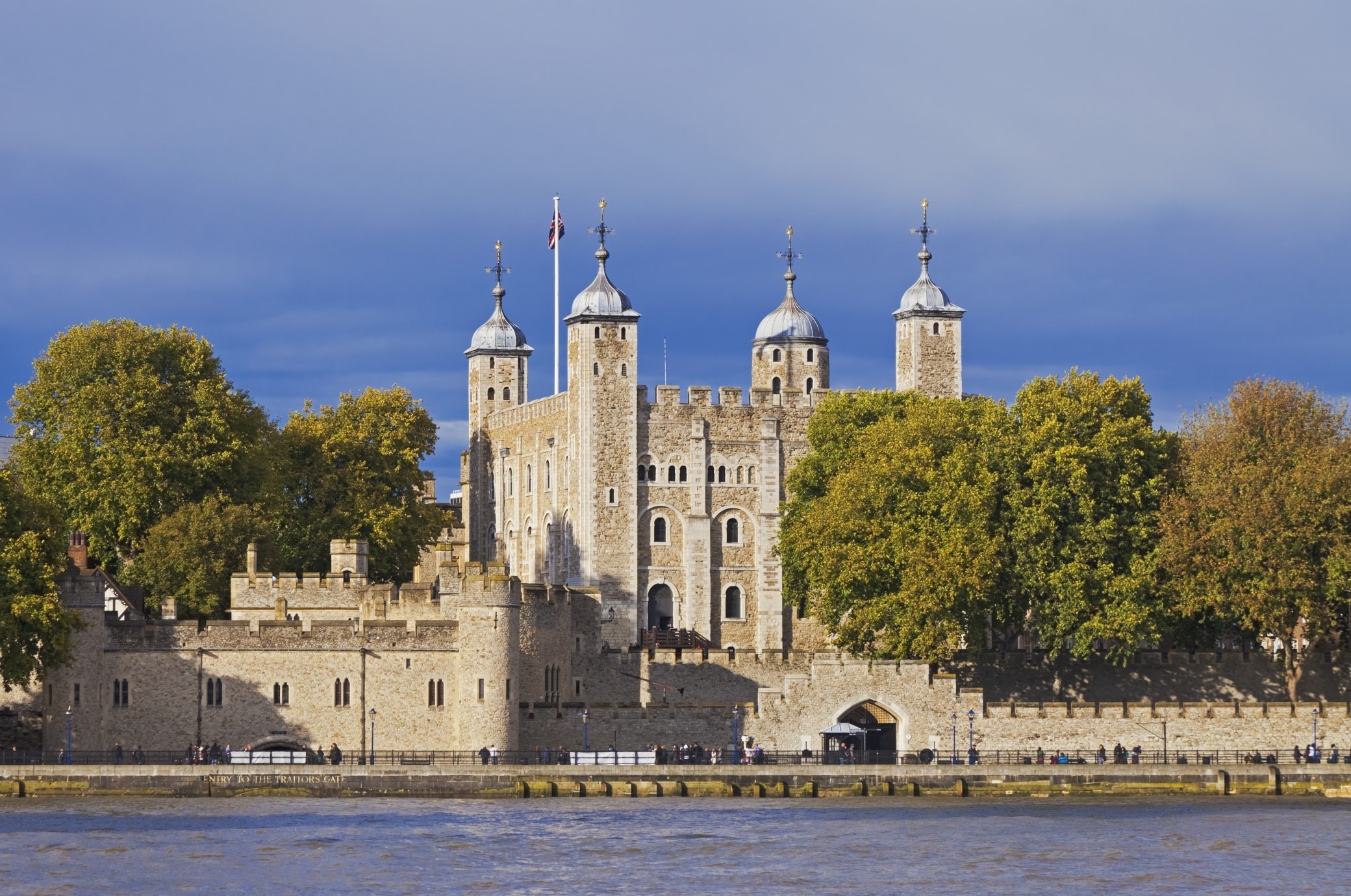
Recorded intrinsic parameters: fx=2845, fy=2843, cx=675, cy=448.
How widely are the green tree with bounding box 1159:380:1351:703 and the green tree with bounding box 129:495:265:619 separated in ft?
84.0

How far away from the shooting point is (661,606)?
Result: 325 ft

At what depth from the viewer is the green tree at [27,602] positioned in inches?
2520

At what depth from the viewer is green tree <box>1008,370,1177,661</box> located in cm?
7456

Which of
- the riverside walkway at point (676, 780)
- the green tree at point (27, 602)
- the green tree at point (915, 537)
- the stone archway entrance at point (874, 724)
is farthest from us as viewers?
the green tree at point (915, 537)

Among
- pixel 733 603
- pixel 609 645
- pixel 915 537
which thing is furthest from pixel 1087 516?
pixel 733 603

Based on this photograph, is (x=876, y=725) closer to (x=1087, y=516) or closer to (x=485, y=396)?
(x=1087, y=516)

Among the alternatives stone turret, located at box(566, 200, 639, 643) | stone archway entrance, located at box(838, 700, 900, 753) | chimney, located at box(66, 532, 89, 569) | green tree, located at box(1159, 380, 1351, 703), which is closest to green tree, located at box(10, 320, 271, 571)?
chimney, located at box(66, 532, 89, 569)

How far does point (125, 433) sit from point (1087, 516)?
90.4 feet

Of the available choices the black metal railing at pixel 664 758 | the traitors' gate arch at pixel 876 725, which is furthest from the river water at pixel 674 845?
the traitors' gate arch at pixel 876 725

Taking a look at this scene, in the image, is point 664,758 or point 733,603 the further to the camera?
point 733,603

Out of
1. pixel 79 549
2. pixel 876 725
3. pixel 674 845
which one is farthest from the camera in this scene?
pixel 79 549

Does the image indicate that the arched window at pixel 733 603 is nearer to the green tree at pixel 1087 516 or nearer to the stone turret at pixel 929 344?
the stone turret at pixel 929 344

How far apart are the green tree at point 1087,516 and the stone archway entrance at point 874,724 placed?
5234 millimetres

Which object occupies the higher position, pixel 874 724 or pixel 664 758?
pixel 874 724
